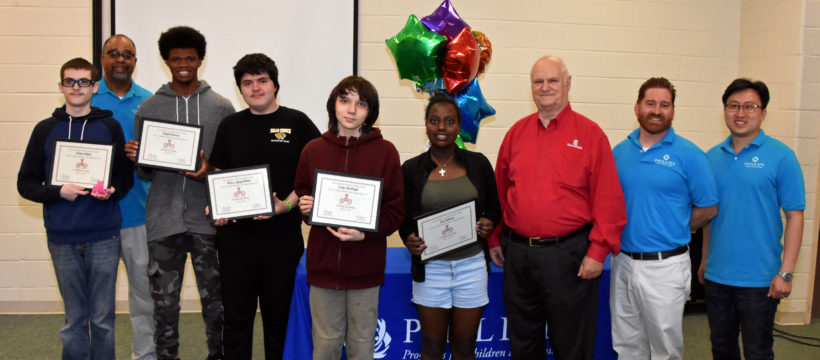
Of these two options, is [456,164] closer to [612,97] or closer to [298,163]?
[298,163]

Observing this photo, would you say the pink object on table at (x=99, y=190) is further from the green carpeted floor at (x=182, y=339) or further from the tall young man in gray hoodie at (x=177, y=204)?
the green carpeted floor at (x=182, y=339)

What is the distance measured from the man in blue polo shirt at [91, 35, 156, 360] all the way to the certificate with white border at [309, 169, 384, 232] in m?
1.33

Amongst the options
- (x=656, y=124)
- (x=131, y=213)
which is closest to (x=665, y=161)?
(x=656, y=124)

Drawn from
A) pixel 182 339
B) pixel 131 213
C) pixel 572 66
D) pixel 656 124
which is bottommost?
pixel 182 339

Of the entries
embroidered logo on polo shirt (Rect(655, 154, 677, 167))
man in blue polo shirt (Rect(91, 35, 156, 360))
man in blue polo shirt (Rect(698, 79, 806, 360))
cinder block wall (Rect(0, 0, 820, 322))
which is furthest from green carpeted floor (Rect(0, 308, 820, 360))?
embroidered logo on polo shirt (Rect(655, 154, 677, 167))

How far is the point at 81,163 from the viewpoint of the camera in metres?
2.67

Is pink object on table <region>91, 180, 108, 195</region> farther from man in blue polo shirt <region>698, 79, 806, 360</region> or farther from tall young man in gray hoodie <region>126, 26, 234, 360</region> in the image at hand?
man in blue polo shirt <region>698, 79, 806, 360</region>

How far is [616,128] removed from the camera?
16.0 ft

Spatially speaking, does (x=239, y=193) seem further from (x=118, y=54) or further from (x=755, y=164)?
(x=755, y=164)

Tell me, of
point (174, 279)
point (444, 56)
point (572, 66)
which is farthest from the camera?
point (572, 66)

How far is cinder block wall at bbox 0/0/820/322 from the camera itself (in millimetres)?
4328

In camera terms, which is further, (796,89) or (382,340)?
(796,89)

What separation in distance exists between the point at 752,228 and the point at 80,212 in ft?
10.6

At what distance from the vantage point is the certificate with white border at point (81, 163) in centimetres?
265
